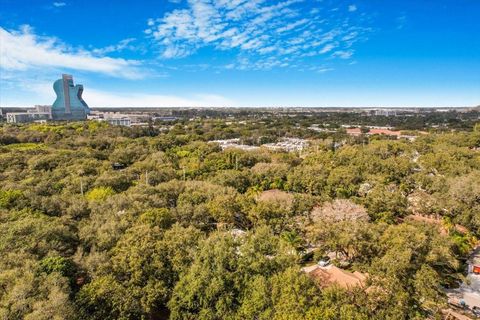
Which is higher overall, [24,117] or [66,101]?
[66,101]

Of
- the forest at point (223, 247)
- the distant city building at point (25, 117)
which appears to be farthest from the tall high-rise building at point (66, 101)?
the forest at point (223, 247)

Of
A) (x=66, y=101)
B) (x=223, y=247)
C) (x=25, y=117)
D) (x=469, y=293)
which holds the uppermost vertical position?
(x=66, y=101)

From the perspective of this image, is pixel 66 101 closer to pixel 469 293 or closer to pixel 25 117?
pixel 25 117

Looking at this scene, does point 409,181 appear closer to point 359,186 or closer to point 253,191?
point 359,186

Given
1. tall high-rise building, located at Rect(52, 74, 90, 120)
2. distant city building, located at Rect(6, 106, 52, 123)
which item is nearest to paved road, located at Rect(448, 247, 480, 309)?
distant city building, located at Rect(6, 106, 52, 123)

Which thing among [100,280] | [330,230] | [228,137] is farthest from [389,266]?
[228,137]

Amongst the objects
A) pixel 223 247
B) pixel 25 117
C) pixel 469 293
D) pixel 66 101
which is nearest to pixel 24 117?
pixel 25 117
